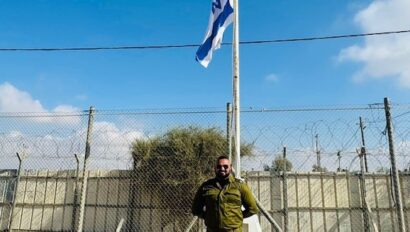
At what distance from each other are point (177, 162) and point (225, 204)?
192 inches

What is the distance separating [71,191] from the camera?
8672 millimetres

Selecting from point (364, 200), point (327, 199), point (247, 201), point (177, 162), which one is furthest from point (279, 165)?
point (247, 201)

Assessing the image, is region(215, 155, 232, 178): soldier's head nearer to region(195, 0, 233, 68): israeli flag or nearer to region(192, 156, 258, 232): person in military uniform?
region(192, 156, 258, 232): person in military uniform

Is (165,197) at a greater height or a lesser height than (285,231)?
greater

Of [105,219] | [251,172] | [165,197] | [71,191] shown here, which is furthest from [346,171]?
[71,191]

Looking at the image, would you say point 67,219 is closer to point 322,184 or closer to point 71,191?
point 71,191

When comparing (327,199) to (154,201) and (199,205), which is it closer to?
(154,201)

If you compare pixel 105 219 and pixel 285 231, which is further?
pixel 105 219

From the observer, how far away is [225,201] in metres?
3.83

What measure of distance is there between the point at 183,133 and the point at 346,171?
380cm

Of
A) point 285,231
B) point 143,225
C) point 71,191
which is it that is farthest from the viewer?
point 71,191

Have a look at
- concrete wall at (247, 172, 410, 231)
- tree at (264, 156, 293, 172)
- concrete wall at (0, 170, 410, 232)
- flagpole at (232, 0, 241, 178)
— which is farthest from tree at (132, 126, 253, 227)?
flagpole at (232, 0, 241, 178)

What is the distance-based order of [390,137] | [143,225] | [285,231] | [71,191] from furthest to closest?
[71,191] → [143,225] → [285,231] → [390,137]

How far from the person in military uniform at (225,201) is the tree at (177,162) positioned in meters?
4.29
